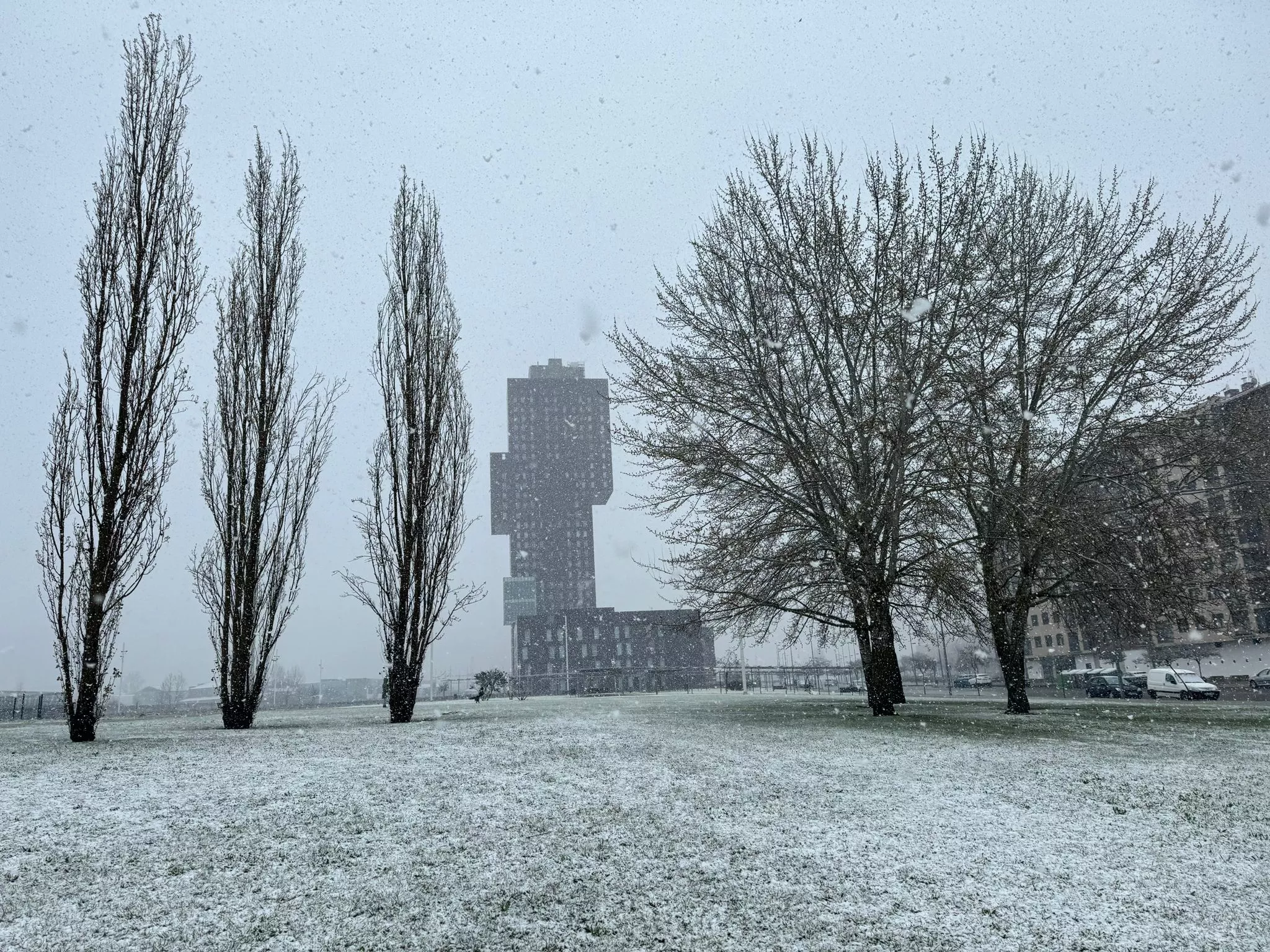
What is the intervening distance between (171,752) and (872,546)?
33.9ft

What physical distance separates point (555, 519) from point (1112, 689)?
470 ft

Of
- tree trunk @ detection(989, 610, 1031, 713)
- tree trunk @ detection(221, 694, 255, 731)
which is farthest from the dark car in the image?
tree trunk @ detection(221, 694, 255, 731)

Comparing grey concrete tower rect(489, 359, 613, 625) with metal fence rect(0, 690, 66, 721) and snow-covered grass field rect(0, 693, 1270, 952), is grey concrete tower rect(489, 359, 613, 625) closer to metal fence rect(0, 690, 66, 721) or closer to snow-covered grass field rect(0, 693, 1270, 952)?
metal fence rect(0, 690, 66, 721)

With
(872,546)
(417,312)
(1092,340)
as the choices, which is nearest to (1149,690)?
(1092,340)

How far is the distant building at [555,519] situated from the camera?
10762 centimetres

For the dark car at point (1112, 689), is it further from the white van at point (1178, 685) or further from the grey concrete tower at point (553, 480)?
the grey concrete tower at point (553, 480)

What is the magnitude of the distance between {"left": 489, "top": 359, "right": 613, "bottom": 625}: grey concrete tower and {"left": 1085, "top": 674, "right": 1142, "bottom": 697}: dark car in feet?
400

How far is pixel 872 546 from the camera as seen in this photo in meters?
12.3

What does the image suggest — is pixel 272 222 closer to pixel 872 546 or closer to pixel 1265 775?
pixel 872 546

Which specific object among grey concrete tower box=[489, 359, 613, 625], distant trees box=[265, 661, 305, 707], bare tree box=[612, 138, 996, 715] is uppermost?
grey concrete tower box=[489, 359, 613, 625]

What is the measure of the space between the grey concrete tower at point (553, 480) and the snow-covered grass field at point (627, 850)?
14360 centimetres

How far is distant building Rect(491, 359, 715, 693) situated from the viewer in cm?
10762

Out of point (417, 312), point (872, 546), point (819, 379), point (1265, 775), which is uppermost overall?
point (417, 312)

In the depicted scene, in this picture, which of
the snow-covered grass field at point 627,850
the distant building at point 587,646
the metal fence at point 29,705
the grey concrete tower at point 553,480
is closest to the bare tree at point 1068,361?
the snow-covered grass field at point 627,850
